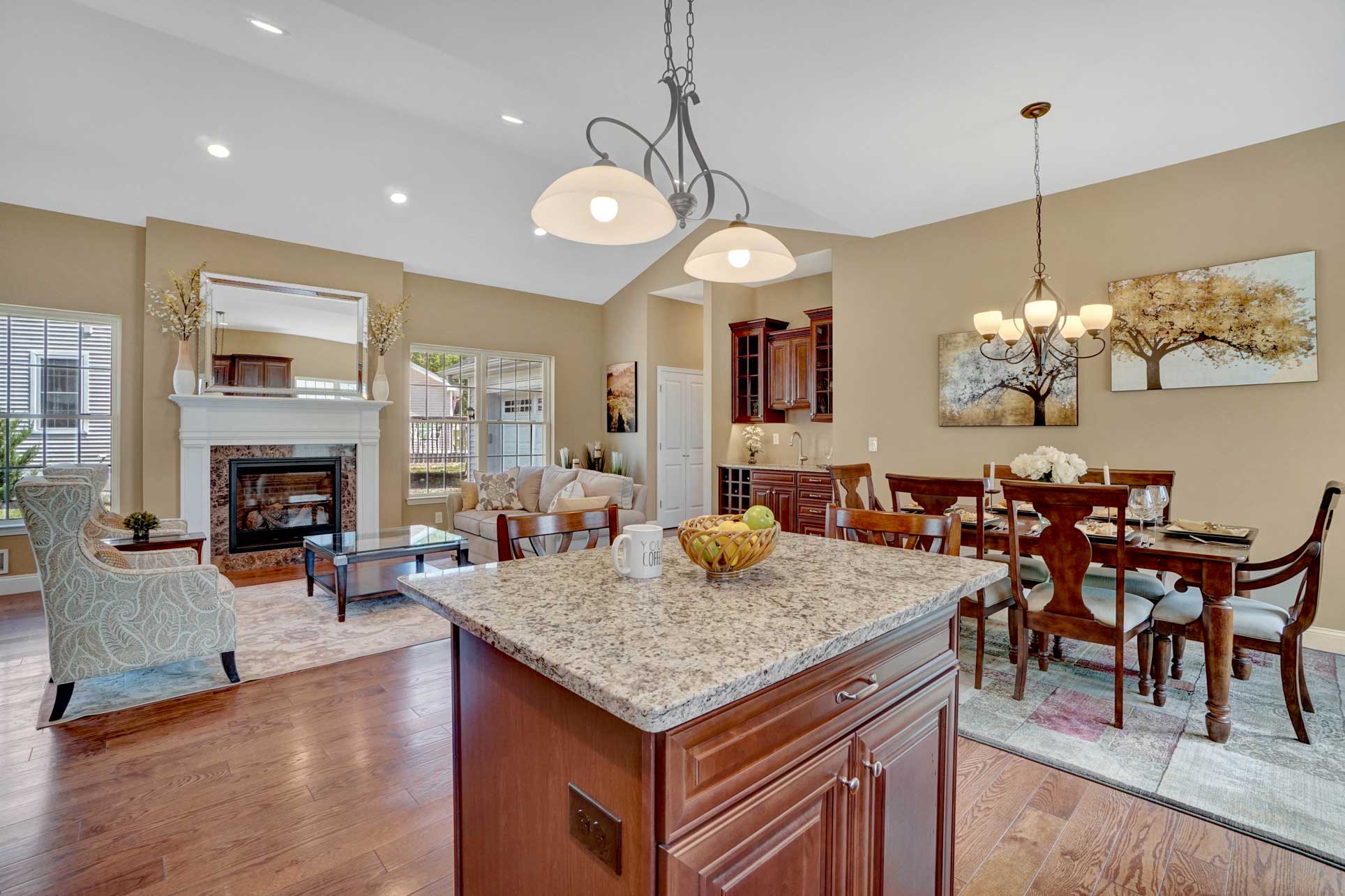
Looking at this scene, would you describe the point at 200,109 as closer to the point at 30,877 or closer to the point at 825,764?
the point at 30,877

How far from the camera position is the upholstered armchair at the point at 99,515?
3.00 m

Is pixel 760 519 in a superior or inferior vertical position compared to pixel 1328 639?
superior

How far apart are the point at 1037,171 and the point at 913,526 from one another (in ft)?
10.4

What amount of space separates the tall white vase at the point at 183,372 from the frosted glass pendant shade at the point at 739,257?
16.0 feet

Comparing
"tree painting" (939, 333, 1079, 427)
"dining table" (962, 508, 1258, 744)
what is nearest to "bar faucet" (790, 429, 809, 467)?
"tree painting" (939, 333, 1079, 427)

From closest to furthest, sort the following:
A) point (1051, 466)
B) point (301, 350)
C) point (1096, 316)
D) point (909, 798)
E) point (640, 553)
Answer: point (909, 798)
point (640, 553)
point (1051, 466)
point (1096, 316)
point (301, 350)

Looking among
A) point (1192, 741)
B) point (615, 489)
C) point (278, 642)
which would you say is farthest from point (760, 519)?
point (615, 489)

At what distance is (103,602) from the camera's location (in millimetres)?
2645

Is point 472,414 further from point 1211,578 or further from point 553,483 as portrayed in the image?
point 1211,578

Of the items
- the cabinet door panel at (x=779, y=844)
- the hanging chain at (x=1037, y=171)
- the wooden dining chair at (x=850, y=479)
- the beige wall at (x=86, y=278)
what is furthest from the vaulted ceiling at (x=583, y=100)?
the cabinet door panel at (x=779, y=844)

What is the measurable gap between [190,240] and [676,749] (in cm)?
616

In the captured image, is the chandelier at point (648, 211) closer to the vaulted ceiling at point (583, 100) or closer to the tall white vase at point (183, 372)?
the vaulted ceiling at point (583, 100)

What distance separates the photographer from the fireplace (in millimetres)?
5324

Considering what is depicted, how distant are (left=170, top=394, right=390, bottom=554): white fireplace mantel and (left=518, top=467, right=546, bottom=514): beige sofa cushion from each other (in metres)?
1.38
